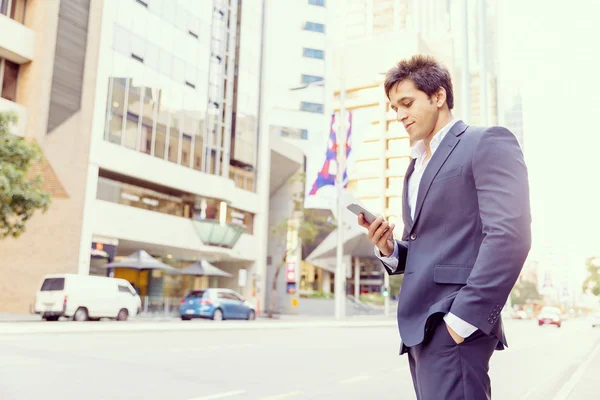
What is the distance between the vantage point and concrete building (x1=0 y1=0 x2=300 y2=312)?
2995 cm

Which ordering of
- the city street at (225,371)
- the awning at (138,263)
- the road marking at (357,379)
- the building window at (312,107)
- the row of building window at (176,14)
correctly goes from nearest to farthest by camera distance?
the city street at (225,371), the road marking at (357,379), the awning at (138,263), the row of building window at (176,14), the building window at (312,107)

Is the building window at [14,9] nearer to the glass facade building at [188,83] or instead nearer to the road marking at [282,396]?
the glass facade building at [188,83]

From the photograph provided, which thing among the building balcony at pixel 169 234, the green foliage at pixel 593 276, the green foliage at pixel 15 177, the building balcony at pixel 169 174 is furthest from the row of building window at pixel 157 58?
the green foliage at pixel 593 276

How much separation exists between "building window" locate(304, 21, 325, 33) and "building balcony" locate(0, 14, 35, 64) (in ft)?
126

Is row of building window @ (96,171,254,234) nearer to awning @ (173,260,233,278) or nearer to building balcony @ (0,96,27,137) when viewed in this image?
awning @ (173,260,233,278)

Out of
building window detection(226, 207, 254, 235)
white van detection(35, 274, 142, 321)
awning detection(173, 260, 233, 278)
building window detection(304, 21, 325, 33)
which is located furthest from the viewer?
building window detection(304, 21, 325, 33)

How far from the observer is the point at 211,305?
30.0m

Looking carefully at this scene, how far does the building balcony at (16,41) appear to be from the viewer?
93.0 feet

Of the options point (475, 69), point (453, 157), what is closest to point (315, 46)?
point (453, 157)

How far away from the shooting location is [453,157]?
8.04 ft

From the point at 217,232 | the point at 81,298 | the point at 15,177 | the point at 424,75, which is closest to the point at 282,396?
the point at 424,75

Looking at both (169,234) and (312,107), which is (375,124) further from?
(169,234)

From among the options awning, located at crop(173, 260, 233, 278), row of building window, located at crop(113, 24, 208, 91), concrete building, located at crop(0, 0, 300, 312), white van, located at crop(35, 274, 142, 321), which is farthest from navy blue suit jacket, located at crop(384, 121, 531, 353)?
awning, located at crop(173, 260, 233, 278)

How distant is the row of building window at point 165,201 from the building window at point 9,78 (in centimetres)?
603
